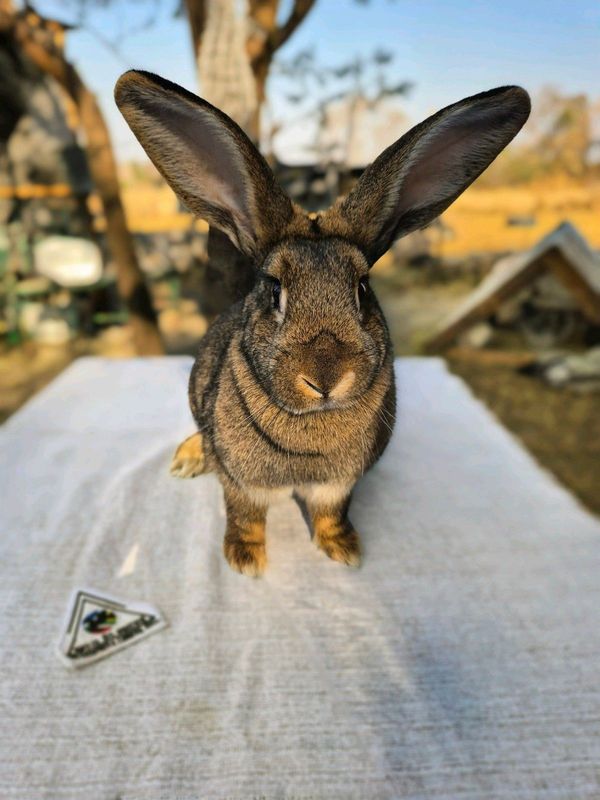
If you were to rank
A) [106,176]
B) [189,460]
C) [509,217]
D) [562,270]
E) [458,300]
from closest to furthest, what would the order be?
[189,460]
[106,176]
[562,270]
[458,300]
[509,217]

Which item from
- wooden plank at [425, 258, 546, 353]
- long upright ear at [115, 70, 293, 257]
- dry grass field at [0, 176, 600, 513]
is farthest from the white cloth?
wooden plank at [425, 258, 546, 353]

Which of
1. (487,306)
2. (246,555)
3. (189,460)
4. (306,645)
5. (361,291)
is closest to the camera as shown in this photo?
(361,291)

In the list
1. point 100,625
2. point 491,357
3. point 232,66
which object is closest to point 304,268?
point 100,625

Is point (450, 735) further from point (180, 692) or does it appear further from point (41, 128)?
point (41, 128)

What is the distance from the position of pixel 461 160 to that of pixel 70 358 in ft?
11.7

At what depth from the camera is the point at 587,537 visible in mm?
1269

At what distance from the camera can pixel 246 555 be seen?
3.61ft

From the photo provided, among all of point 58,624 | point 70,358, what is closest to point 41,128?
point 70,358

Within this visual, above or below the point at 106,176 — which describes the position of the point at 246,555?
below

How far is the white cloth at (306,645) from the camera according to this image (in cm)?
80

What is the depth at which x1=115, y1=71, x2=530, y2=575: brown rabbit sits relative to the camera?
0.75m

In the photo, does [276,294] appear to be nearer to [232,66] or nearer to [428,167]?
[428,167]

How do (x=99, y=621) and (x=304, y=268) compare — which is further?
(x=99, y=621)

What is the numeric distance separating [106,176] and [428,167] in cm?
248
